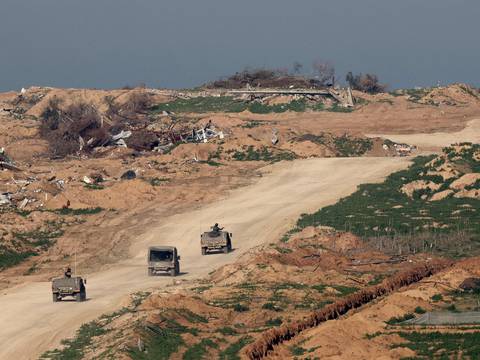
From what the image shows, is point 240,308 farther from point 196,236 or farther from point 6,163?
point 6,163

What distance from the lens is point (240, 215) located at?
75625mm

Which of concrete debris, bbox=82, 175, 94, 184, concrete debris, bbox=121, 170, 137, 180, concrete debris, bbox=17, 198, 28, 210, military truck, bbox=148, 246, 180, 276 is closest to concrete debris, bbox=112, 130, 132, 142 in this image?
concrete debris, bbox=121, 170, 137, 180

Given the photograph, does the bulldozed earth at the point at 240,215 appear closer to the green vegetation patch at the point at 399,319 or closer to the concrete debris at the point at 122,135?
the green vegetation patch at the point at 399,319

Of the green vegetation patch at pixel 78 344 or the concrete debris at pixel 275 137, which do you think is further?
the concrete debris at pixel 275 137

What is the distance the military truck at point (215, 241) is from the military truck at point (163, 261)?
4537 millimetres

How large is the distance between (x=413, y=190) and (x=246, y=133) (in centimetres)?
2316

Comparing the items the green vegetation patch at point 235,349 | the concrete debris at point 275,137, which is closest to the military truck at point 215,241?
the green vegetation patch at point 235,349

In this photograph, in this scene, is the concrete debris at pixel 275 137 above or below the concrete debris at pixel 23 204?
above

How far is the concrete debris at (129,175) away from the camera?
86.9 m

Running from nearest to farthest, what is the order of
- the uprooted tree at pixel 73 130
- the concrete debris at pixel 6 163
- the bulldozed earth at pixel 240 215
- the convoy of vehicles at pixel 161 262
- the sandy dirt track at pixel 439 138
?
the bulldozed earth at pixel 240 215, the convoy of vehicles at pixel 161 262, the concrete debris at pixel 6 163, the sandy dirt track at pixel 439 138, the uprooted tree at pixel 73 130

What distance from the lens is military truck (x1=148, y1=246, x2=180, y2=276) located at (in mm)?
60812

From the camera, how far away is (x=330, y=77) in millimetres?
127125

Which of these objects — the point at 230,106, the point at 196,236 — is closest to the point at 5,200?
the point at 196,236

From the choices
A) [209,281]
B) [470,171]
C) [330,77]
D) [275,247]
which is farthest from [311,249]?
[330,77]
